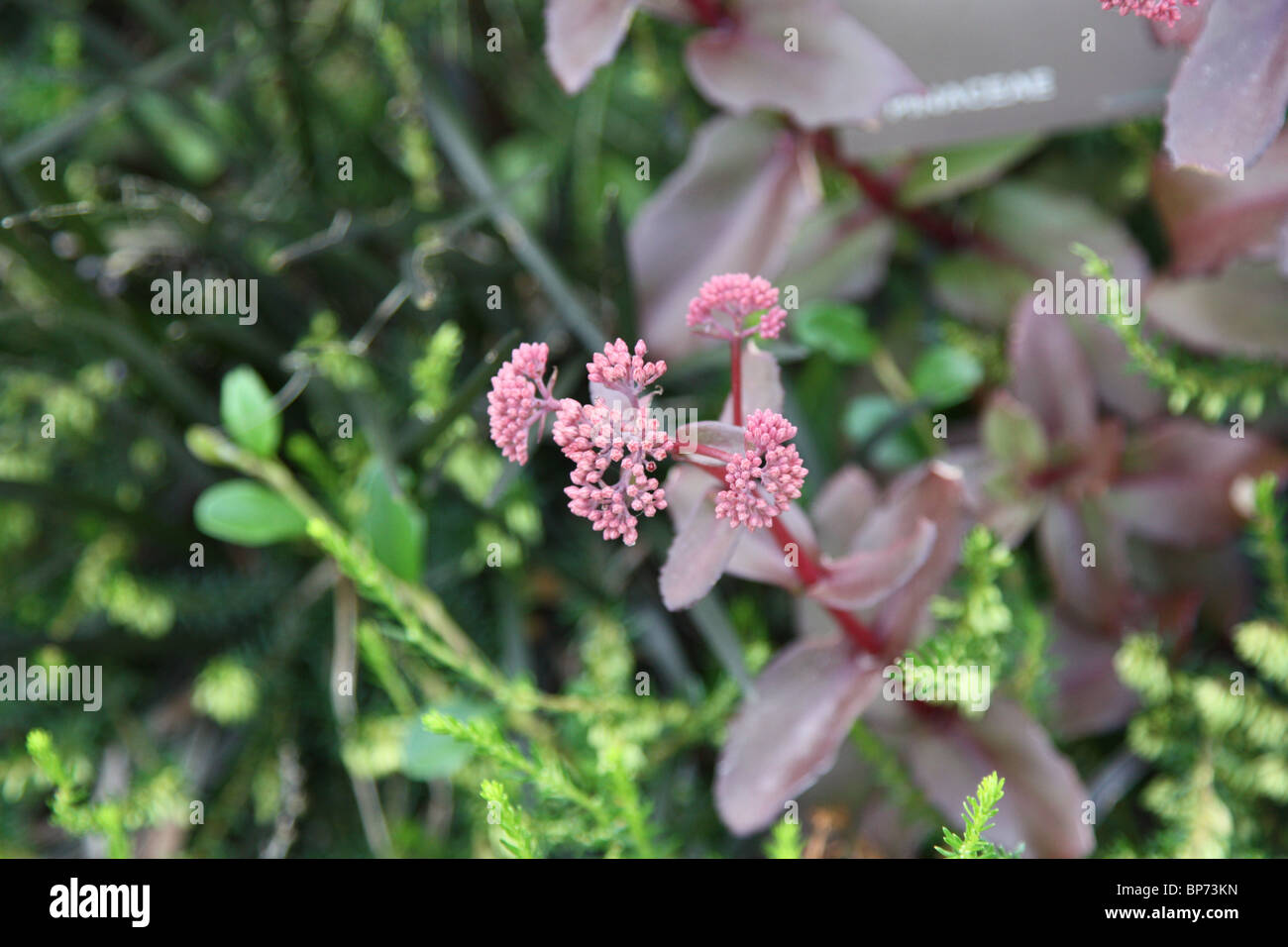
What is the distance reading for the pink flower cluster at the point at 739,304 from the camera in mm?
337

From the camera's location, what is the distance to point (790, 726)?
0.45 meters

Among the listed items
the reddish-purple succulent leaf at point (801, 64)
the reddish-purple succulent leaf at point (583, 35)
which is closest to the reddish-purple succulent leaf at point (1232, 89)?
the reddish-purple succulent leaf at point (801, 64)

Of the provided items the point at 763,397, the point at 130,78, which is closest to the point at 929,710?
the point at 763,397

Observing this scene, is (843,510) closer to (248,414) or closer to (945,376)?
(945,376)

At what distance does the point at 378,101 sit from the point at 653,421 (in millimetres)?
551

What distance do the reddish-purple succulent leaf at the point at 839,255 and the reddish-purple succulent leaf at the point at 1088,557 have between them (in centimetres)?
17

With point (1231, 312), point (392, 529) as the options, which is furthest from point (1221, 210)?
point (392, 529)

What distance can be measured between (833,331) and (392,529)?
0.27 m

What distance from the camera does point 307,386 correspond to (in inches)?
25.3

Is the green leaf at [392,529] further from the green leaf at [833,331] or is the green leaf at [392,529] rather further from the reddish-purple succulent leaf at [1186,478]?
the reddish-purple succulent leaf at [1186,478]

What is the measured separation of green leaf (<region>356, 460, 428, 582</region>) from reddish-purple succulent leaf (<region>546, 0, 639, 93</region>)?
218mm

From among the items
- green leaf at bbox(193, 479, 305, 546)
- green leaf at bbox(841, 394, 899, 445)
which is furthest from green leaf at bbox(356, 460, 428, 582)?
green leaf at bbox(841, 394, 899, 445)

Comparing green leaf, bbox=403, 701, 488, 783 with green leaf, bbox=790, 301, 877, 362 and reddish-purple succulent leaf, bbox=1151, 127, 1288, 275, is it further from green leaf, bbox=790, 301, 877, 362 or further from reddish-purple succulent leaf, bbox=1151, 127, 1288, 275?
reddish-purple succulent leaf, bbox=1151, 127, 1288, 275
